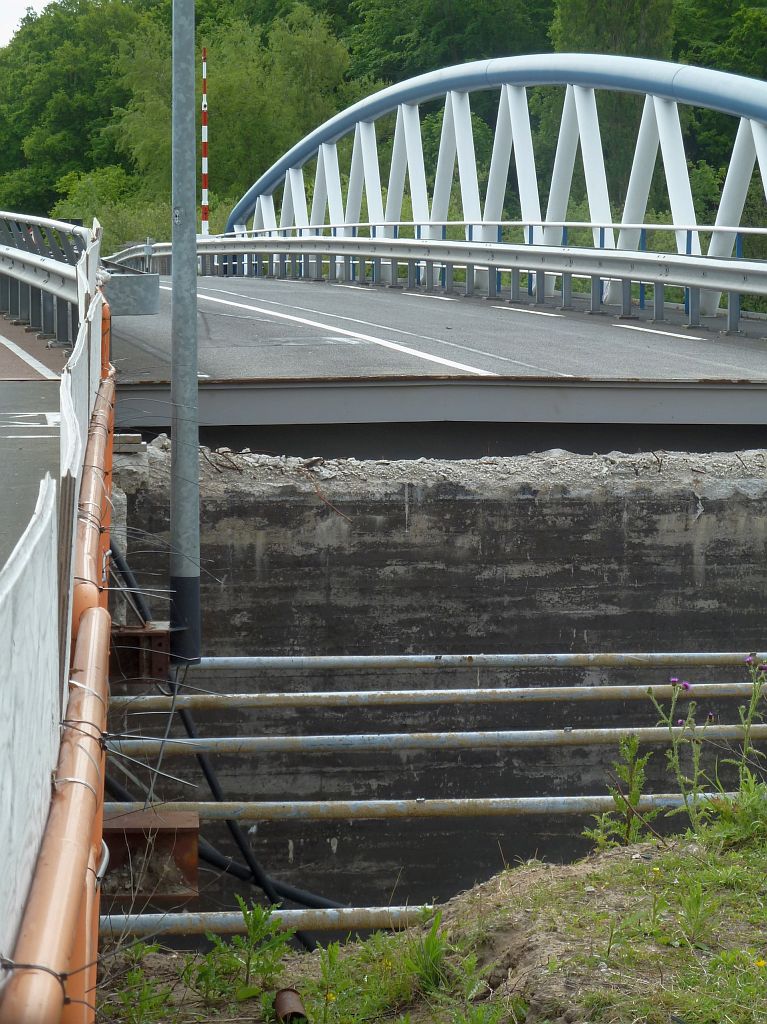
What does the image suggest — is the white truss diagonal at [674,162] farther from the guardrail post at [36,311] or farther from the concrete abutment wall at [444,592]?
the concrete abutment wall at [444,592]

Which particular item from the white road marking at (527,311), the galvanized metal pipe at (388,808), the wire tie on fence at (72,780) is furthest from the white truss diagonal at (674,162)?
the wire tie on fence at (72,780)

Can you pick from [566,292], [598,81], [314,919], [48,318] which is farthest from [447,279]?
[314,919]

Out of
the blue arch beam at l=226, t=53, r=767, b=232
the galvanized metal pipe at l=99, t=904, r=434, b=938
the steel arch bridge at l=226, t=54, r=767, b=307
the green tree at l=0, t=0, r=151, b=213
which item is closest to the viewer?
the galvanized metal pipe at l=99, t=904, r=434, b=938

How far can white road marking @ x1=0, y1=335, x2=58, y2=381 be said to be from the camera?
1186cm

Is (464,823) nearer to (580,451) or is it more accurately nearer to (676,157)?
(580,451)

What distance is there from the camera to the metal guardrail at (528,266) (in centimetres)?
1553

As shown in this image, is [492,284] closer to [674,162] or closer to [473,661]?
[674,162]

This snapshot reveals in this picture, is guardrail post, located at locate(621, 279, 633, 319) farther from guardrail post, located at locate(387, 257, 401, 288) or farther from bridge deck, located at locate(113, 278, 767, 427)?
guardrail post, located at locate(387, 257, 401, 288)

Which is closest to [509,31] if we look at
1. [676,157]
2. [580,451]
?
[676,157]

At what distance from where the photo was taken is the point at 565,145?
2375 cm

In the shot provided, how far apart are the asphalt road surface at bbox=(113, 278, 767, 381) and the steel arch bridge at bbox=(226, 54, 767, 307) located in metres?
1.86

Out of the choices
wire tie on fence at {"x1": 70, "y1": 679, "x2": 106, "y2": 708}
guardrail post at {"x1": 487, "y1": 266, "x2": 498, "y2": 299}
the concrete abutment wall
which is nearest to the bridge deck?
the concrete abutment wall

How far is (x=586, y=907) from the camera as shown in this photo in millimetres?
5199

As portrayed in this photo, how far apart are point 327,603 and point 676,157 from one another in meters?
12.3
